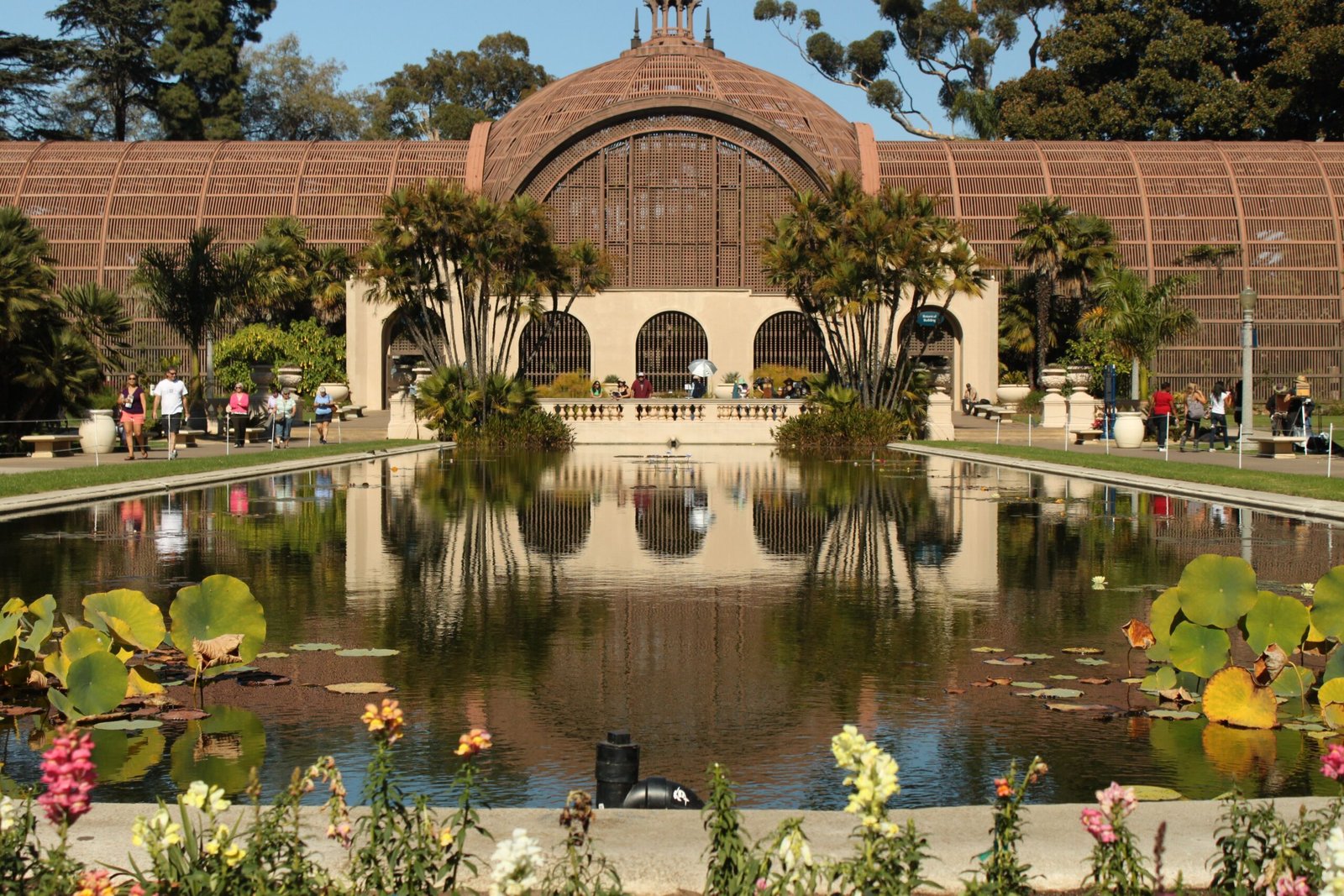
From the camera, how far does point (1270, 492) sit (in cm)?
2258

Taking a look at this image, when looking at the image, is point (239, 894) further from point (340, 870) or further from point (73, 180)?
point (73, 180)

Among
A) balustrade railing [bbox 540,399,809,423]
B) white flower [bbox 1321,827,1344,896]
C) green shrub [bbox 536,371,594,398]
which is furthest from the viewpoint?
green shrub [bbox 536,371,594,398]

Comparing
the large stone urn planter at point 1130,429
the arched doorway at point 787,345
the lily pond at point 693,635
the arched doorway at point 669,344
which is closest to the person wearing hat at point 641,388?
the arched doorway at point 669,344

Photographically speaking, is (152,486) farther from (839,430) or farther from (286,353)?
(286,353)

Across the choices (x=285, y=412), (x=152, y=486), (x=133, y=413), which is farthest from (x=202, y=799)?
(x=285, y=412)

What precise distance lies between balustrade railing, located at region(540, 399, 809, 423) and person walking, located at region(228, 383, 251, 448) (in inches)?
385

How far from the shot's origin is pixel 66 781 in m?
3.99

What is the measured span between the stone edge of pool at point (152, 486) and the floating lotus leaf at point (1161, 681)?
14.7m

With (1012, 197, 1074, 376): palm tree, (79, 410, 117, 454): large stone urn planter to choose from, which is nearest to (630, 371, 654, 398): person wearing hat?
(1012, 197, 1074, 376): palm tree

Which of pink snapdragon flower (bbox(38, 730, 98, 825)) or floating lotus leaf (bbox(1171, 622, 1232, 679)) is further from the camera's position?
floating lotus leaf (bbox(1171, 622, 1232, 679))

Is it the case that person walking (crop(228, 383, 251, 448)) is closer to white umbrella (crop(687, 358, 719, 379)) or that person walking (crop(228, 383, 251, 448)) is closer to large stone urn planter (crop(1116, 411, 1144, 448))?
white umbrella (crop(687, 358, 719, 379))

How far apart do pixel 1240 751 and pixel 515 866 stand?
16.1 feet

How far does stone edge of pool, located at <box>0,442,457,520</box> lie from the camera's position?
792 inches

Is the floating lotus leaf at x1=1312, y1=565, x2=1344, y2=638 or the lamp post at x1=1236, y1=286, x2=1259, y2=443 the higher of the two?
the lamp post at x1=1236, y1=286, x2=1259, y2=443
